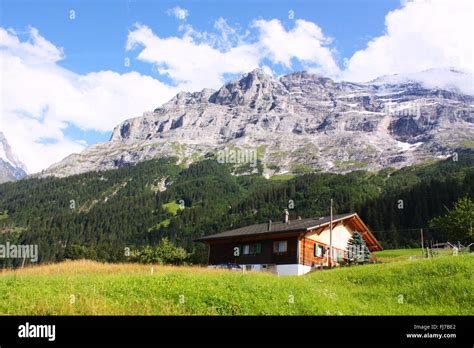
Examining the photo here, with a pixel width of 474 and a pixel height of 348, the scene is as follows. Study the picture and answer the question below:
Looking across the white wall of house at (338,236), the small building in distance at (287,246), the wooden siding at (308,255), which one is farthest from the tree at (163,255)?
the wooden siding at (308,255)

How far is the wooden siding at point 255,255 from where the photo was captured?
4878 cm

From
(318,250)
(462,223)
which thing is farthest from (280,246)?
(462,223)

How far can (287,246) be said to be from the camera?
4928cm

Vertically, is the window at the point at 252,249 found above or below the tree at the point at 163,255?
above

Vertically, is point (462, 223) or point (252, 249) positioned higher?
point (462, 223)

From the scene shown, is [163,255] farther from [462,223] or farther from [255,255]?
[462,223]

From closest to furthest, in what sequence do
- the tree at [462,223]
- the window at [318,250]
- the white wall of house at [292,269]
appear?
the white wall of house at [292,269] < the window at [318,250] < the tree at [462,223]

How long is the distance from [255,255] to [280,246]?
3.48 metres

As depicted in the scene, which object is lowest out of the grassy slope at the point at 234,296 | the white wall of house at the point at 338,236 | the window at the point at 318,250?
the grassy slope at the point at 234,296

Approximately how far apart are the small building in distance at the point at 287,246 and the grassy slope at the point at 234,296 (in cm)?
2128

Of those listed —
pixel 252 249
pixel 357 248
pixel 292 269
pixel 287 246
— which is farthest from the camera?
pixel 357 248

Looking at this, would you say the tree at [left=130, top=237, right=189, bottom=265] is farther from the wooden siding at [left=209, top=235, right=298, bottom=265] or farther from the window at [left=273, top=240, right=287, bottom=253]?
the window at [left=273, top=240, right=287, bottom=253]

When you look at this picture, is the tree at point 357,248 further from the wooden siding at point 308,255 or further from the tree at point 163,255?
the tree at point 163,255
